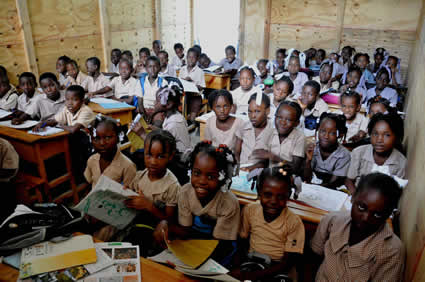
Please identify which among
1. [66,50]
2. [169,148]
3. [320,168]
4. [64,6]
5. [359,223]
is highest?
[64,6]

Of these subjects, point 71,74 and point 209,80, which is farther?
point 209,80

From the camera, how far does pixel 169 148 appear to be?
1.88 m

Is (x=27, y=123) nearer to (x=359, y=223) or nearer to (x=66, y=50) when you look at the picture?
(x=66, y=50)

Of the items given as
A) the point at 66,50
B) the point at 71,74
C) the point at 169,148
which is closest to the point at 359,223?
the point at 169,148

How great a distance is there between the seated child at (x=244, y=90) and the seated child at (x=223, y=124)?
1105mm

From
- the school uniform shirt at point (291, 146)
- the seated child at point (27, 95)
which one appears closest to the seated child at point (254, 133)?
the school uniform shirt at point (291, 146)

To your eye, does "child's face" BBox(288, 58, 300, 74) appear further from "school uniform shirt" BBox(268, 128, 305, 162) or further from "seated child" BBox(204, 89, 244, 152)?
"school uniform shirt" BBox(268, 128, 305, 162)

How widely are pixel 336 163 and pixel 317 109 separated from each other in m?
1.50

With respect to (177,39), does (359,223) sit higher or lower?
lower

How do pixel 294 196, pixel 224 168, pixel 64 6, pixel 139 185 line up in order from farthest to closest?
pixel 64 6, pixel 139 185, pixel 294 196, pixel 224 168

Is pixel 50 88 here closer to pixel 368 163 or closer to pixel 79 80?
pixel 79 80

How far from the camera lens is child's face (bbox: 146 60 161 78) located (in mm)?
4211

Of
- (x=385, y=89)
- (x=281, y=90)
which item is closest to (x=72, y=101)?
(x=281, y=90)

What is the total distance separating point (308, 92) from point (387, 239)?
Result: 2541 mm
